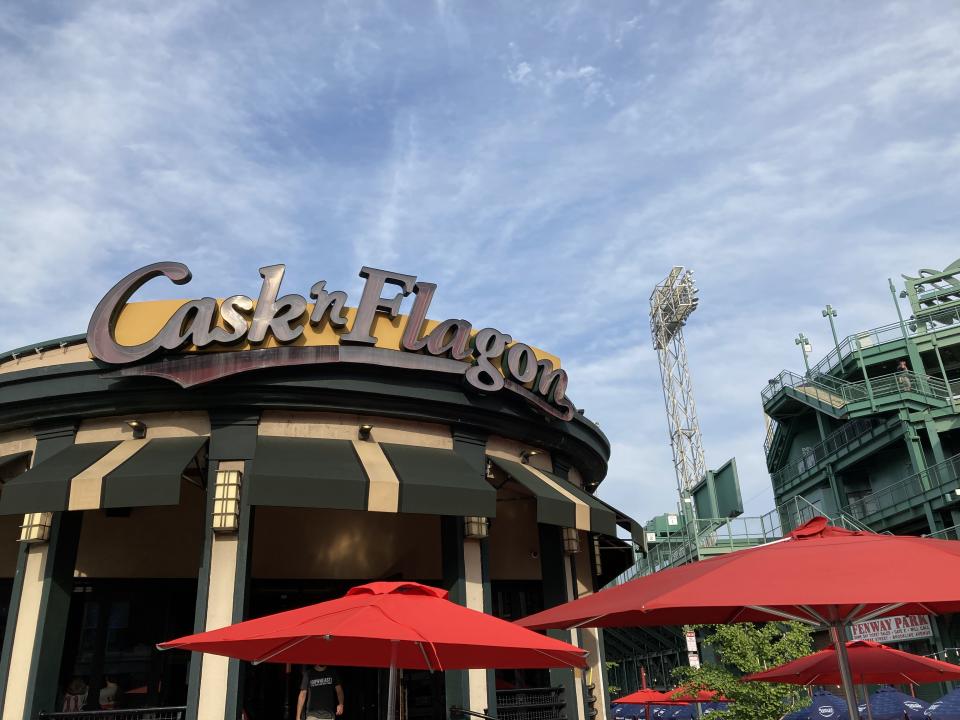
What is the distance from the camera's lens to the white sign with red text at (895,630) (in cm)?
2622

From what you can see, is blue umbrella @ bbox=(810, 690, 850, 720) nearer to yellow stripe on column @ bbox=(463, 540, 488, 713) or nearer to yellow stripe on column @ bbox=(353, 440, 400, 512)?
yellow stripe on column @ bbox=(463, 540, 488, 713)

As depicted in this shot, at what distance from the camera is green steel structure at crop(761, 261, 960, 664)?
28562 mm

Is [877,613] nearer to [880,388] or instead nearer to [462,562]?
[462,562]

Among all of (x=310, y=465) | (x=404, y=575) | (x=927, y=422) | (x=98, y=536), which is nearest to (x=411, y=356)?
(x=310, y=465)

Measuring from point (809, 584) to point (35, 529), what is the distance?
10771 millimetres

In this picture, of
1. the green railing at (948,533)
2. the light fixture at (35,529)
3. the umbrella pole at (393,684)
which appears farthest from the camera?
the green railing at (948,533)

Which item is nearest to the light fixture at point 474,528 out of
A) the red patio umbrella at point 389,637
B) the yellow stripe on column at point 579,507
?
the yellow stripe on column at point 579,507

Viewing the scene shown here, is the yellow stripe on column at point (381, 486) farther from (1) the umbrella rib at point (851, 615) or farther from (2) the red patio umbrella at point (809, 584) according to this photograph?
(1) the umbrella rib at point (851, 615)

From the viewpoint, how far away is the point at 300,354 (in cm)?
1166

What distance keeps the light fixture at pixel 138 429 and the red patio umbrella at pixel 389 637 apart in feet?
20.2

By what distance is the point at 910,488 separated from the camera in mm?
28719

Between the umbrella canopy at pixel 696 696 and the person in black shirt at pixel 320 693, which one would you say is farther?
the umbrella canopy at pixel 696 696

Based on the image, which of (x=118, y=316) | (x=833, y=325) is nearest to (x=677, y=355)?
(x=833, y=325)

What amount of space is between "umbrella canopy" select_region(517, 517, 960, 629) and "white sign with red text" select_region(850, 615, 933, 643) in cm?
2413
